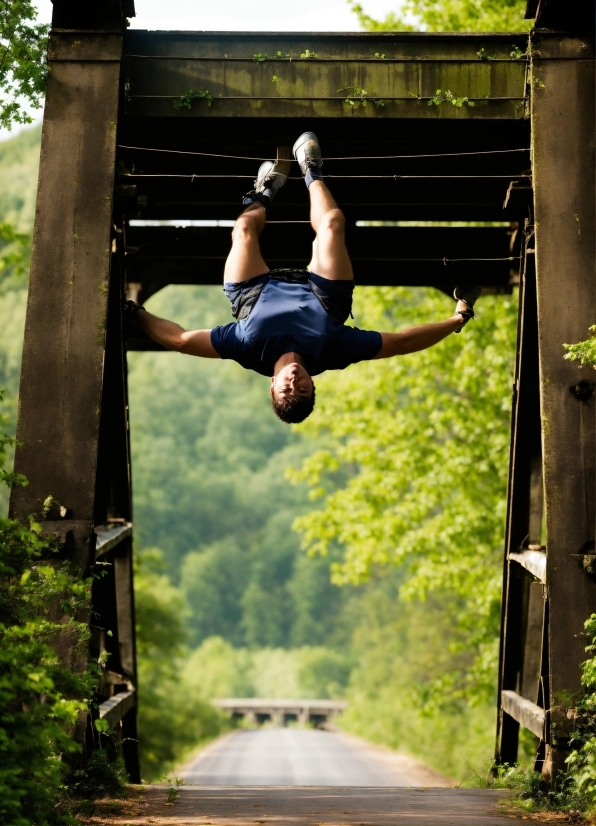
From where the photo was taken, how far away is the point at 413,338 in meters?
6.71

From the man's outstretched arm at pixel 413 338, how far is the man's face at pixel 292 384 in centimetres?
58

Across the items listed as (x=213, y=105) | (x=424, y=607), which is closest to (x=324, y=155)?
(x=213, y=105)

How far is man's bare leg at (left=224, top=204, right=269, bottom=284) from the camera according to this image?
6586 millimetres

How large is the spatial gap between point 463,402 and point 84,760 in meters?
12.8

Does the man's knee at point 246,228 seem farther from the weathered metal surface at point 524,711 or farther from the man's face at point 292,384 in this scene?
the weathered metal surface at point 524,711

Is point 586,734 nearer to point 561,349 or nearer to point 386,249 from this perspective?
point 561,349

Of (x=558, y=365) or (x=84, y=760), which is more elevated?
(x=558, y=365)

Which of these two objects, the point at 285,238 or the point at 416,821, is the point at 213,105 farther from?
the point at 416,821

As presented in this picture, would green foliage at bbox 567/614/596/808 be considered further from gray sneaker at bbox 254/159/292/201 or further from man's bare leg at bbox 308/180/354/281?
gray sneaker at bbox 254/159/292/201

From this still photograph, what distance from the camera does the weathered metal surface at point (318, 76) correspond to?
25.1 feet

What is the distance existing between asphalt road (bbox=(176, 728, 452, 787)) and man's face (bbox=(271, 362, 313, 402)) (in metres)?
8.36

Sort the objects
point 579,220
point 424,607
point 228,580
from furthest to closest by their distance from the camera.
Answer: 1. point 228,580
2. point 424,607
3. point 579,220

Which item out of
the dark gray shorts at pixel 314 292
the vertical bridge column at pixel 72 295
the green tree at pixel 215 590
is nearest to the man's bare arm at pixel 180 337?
the dark gray shorts at pixel 314 292

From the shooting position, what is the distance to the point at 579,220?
7.24 meters
